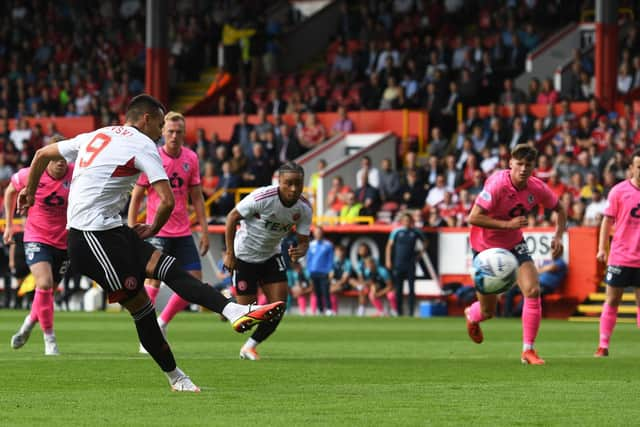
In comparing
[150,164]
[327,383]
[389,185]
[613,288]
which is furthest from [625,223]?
[389,185]

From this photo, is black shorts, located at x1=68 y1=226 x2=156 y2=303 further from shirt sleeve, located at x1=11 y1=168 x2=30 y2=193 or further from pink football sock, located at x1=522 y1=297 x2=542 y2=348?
shirt sleeve, located at x1=11 y1=168 x2=30 y2=193

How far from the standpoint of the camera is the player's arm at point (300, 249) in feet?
42.3

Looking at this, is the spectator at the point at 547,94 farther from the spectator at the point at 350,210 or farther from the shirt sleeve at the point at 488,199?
the shirt sleeve at the point at 488,199

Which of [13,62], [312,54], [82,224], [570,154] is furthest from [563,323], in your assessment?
[13,62]

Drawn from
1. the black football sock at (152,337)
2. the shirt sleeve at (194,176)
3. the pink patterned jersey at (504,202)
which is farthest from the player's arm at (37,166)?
the pink patterned jersey at (504,202)

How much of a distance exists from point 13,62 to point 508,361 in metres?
32.5

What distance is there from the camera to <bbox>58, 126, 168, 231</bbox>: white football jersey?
946cm

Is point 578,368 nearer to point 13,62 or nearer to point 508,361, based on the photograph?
point 508,361

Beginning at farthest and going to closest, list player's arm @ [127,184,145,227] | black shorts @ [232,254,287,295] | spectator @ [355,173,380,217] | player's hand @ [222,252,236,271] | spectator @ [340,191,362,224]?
spectator @ [355,173,380,217] < spectator @ [340,191,362,224] < player's arm @ [127,184,145,227] < black shorts @ [232,254,287,295] < player's hand @ [222,252,236,271]

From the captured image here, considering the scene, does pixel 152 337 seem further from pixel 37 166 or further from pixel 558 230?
pixel 558 230

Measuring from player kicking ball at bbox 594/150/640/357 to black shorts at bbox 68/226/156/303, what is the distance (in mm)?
6397

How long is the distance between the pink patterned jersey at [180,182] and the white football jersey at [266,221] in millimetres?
1251

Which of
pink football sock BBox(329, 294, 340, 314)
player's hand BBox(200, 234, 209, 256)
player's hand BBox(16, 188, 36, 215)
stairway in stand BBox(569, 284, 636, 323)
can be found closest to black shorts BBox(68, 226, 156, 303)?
player's hand BBox(16, 188, 36, 215)

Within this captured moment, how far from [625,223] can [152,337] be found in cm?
670
